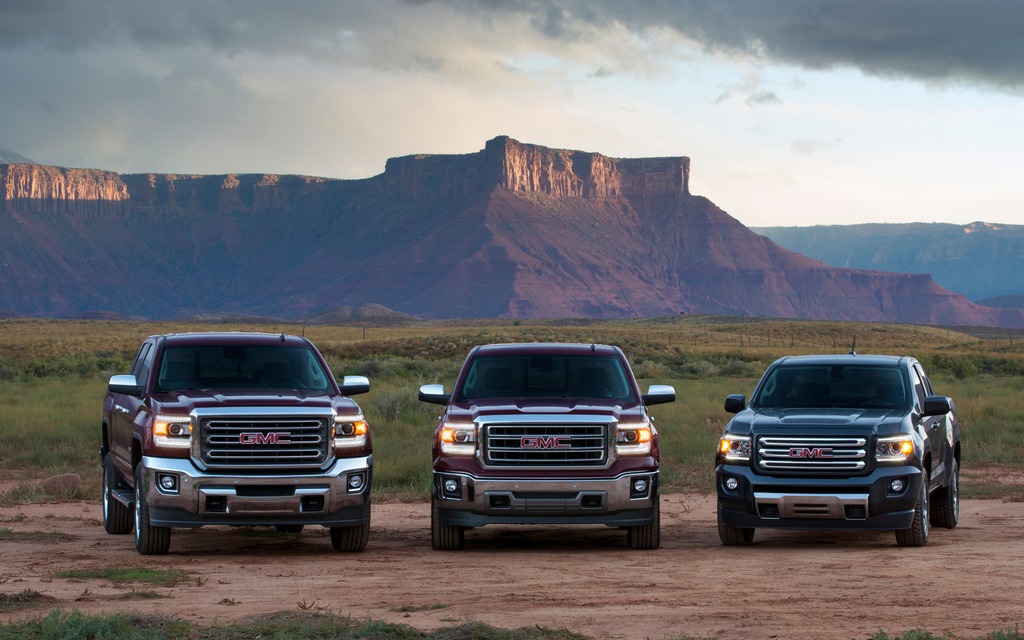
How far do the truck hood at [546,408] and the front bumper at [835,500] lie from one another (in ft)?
4.22

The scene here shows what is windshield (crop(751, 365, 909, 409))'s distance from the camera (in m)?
13.8

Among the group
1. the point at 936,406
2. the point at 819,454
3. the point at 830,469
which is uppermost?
the point at 936,406

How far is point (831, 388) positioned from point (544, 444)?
3671 millimetres

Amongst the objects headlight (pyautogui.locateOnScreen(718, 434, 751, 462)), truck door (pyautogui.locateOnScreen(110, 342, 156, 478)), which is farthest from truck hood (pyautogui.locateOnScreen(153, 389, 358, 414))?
headlight (pyautogui.locateOnScreen(718, 434, 751, 462))

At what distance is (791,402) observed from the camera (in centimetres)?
1386

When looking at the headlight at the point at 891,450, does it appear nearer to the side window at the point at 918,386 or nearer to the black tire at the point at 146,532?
the side window at the point at 918,386

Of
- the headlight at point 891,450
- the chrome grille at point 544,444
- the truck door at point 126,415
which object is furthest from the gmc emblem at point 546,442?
the truck door at point 126,415

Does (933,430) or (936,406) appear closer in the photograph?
(936,406)

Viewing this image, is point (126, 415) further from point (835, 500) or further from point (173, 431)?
point (835, 500)

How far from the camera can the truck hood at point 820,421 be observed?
41.5 feet

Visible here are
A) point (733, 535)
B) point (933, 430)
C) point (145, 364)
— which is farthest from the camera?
point (933, 430)

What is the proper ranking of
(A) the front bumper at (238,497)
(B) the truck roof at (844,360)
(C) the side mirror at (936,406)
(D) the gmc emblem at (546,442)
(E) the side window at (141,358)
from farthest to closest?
1. (B) the truck roof at (844,360)
2. (E) the side window at (141,358)
3. (C) the side mirror at (936,406)
4. (D) the gmc emblem at (546,442)
5. (A) the front bumper at (238,497)

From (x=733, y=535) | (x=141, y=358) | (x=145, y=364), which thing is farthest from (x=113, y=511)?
(x=733, y=535)

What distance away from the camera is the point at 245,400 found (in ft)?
39.9
